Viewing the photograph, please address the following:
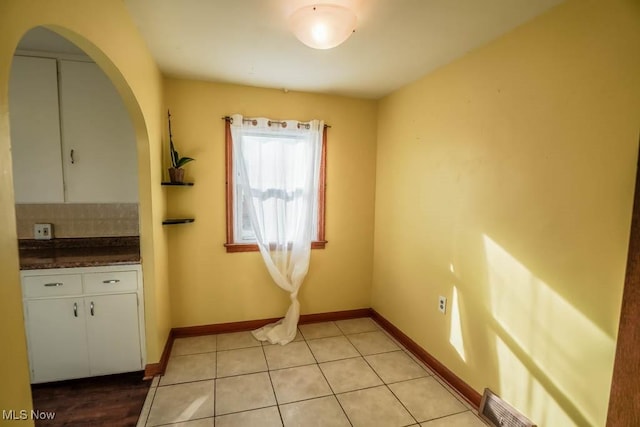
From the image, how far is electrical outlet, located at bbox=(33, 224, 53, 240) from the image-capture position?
7.64 ft

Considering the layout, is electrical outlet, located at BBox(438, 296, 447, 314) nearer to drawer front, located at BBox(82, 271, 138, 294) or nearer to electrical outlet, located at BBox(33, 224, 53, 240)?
drawer front, located at BBox(82, 271, 138, 294)

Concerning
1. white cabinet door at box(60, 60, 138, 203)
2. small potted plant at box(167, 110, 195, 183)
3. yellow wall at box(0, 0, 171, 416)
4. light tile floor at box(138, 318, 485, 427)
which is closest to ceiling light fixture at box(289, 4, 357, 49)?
yellow wall at box(0, 0, 171, 416)

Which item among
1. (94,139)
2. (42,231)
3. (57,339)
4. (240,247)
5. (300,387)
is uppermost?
(94,139)

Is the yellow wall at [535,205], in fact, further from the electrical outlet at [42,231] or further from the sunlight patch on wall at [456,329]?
the electrical outlet at [42,231]

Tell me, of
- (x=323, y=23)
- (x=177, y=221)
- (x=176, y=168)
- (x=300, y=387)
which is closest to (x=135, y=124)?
(x=176, y=168)

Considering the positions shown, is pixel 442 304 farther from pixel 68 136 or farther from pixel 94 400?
pixel 68 136

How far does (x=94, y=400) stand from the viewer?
1.90m

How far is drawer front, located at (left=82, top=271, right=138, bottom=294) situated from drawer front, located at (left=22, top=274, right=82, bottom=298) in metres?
0.05

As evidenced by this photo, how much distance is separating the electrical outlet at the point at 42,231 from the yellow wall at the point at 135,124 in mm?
871

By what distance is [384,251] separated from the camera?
3.00 meters

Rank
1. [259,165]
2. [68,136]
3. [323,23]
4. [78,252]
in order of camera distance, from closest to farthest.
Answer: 1. [323,23]
2. [68,136]
3. [78,252]
4. [259,165]

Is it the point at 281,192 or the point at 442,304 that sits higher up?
the point at 281,192

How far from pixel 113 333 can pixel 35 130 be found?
5.04 feet

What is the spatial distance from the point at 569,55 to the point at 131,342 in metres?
3.09
